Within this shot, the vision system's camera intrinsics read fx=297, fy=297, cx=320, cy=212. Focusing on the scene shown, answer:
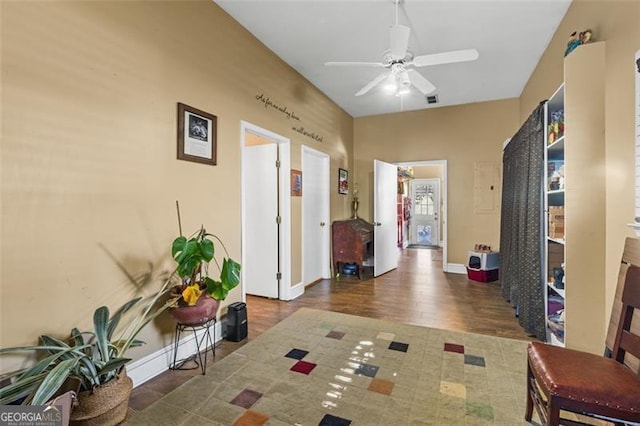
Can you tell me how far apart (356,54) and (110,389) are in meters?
3.61

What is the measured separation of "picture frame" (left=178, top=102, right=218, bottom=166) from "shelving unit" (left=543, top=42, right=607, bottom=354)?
2.70m

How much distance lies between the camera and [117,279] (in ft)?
6.11

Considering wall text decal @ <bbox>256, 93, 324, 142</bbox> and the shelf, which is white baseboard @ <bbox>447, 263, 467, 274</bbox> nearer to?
the shelf

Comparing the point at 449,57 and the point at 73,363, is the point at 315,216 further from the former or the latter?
the point at 73,363

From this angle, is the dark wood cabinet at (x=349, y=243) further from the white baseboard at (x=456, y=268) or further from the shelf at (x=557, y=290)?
the shelf at (x=557, y=290)

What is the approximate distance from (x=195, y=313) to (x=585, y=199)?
2743mm

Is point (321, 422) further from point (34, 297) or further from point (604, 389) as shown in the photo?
point (34, 297)

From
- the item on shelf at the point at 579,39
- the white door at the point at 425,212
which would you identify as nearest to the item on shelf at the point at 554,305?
the item on shelf at the point at 579,39

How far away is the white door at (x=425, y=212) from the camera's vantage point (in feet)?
30.3

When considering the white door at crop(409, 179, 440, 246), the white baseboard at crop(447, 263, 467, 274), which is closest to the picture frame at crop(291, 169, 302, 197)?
the white baseboard at crop(447, 263, 467, 274)

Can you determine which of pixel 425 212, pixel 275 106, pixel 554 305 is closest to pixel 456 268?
pixel 554 305

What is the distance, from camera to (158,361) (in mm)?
2107

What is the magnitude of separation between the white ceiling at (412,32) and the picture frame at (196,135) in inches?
41.0

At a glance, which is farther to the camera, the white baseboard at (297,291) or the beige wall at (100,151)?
the white baseboard at (297,291)
